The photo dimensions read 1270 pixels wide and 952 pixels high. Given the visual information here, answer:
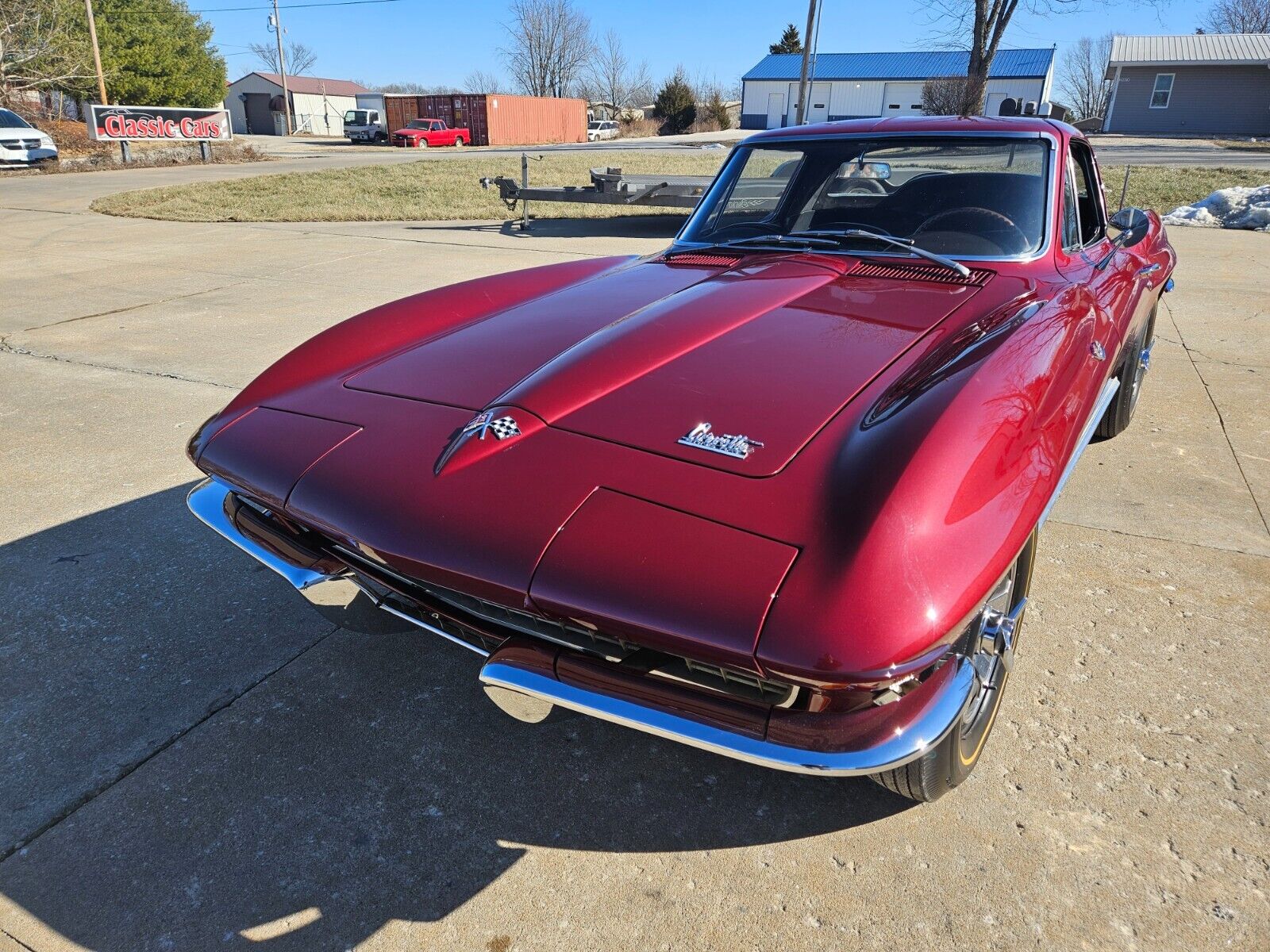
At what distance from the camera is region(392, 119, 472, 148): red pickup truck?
1532 inches

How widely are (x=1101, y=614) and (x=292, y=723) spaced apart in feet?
7.67

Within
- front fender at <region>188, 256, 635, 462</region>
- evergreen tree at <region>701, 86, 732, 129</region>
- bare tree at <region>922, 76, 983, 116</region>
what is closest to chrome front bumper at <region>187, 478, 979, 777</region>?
front fender at <region>188, 256, 635, 462</region>

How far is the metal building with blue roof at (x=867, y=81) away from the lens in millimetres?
47125

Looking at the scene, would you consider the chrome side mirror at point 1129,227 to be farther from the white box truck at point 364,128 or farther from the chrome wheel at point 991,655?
the white box truck at point 364,128

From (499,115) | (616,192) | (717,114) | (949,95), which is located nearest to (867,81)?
(717,114)

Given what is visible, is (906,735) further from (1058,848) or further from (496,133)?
(496,133)

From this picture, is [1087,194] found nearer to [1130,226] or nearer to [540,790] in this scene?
[1130,226]

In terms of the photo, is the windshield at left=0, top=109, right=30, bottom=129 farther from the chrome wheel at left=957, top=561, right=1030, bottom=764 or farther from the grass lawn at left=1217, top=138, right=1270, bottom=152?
the grass lawn at left=1217, top=138, right=1270, bottom=152

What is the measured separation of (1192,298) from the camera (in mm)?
7230

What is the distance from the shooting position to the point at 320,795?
201cm

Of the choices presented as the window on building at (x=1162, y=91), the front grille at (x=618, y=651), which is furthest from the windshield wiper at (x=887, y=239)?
the window on building at (x=1162, y=91)

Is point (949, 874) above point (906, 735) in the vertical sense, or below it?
below

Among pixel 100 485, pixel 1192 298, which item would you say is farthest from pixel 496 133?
pixel 100 485

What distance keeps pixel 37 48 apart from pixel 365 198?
843 inches
